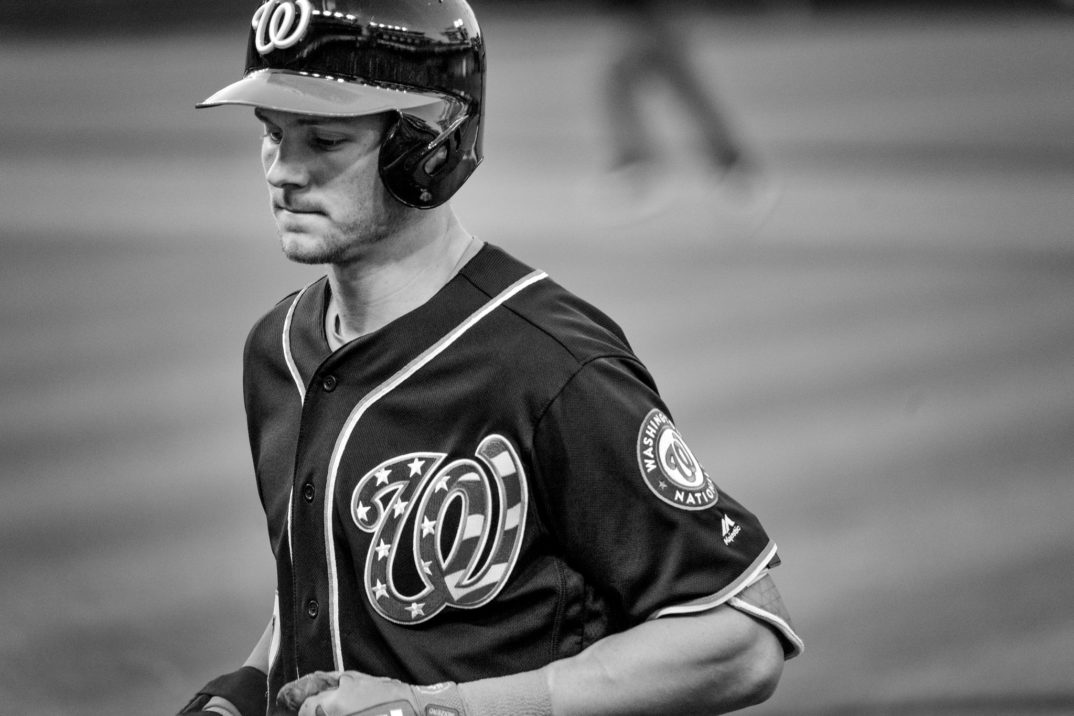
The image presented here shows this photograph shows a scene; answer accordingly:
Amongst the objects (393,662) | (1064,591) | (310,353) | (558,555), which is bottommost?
(1064,591)

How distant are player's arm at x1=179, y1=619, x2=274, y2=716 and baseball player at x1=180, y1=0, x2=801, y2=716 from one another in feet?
0.44

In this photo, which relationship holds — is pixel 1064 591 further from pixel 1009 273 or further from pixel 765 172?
pixel 765 172

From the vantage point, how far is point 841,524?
4.78 meters

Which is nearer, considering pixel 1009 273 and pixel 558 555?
pixel 558 555

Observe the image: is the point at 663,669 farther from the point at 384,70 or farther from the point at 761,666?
the point at 384,70

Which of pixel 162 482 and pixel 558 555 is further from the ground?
pixel 558 555

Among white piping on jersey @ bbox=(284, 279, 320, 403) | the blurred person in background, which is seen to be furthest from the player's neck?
the blurred person in background

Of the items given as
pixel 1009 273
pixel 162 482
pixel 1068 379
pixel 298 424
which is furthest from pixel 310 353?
pixel 1009 273

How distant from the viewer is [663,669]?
1.87m

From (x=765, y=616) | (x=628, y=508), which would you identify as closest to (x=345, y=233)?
(x=628, y=508)

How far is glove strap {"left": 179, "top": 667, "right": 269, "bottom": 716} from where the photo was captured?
7.19 ft

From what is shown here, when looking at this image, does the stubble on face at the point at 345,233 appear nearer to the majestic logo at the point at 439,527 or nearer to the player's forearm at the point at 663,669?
the majestic logo at the point at 439,527

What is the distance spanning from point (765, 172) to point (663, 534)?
204 inches

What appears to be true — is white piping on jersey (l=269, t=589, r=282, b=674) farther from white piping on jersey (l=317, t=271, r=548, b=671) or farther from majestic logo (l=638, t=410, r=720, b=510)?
majestic logo (l=638, t=410, r=720, b=510)
